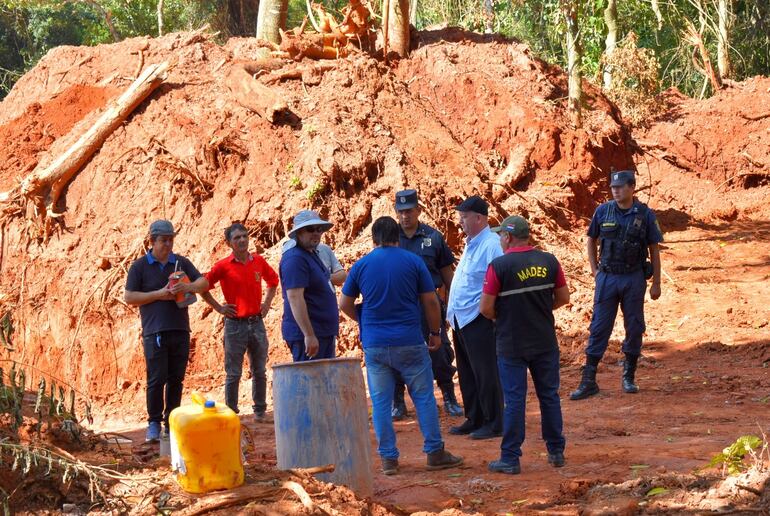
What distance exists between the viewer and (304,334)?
286 inches

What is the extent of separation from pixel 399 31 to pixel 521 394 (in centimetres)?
1072

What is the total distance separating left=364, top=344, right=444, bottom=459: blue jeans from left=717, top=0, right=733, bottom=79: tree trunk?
20.5m

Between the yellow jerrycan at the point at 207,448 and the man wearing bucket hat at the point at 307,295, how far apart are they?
6.32ft

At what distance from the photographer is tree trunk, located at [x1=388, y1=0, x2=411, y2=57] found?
16047 mm

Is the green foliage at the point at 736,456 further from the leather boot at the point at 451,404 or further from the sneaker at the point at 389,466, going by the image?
the leather boot at the point at 451,404

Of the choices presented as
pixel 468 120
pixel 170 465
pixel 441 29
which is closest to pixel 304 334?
pixel 170 465

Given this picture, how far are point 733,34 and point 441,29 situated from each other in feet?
42.1

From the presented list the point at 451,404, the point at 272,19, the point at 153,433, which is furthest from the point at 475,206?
the point at 272,19

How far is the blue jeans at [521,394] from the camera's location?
658 cm

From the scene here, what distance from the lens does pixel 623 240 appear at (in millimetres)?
8891

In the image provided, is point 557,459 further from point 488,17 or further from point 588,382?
point 488,17

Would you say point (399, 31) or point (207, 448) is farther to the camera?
point (399, 31)

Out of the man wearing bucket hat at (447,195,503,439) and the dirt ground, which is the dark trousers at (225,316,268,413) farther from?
the man wearing bucket hat at (447,195,503,439)

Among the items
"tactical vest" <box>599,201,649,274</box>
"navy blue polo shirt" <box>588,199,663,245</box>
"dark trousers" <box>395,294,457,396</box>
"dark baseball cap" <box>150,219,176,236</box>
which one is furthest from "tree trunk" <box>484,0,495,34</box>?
"dark baseball cap" <box>150,219,176,236</box>
